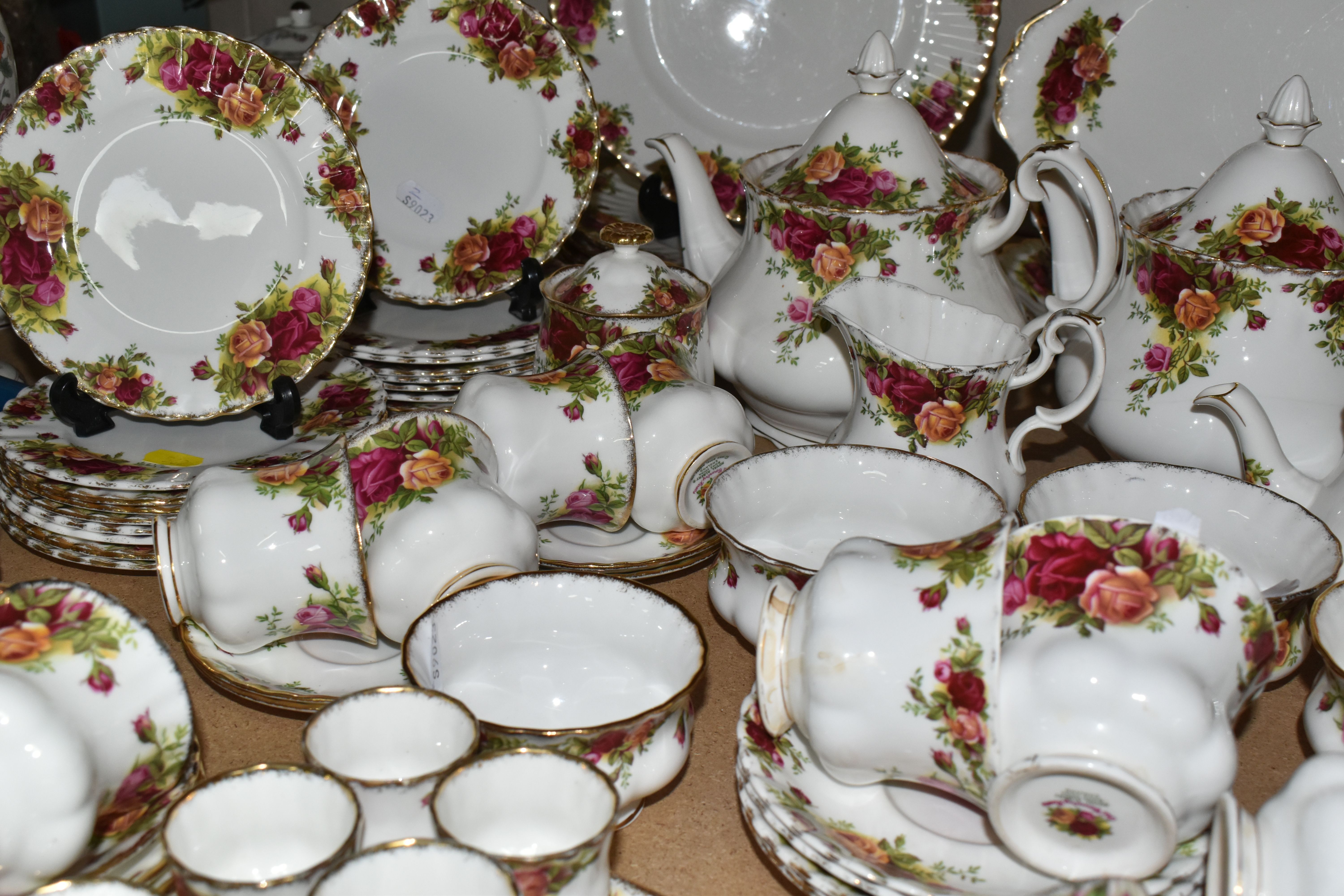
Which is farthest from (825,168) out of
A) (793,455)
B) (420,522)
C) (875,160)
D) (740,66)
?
(420,522)

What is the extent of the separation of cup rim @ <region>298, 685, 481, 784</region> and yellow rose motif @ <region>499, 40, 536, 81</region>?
0.77 meters

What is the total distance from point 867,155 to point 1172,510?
1.38 ft

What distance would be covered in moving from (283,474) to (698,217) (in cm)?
56

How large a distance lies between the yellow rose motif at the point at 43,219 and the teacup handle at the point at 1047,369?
2.70 feet

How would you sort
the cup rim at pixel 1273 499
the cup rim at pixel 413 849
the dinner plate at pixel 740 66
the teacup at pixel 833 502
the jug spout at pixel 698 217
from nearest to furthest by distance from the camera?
the cup rim at pixel 413 849
the cup rim at pixel 1273 499
the teacup at pixel 833 502
the jug spout at pixel 698 217
the dinner plate at pixel 740 66

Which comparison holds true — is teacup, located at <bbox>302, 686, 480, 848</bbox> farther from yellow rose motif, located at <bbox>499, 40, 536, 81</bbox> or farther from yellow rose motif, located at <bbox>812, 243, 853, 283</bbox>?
yellow rose motif, located at <bbox>499, 40, 536, 81</bbox>

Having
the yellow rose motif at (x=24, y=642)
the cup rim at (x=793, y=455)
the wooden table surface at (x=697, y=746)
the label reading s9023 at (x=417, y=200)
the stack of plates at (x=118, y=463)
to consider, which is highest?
the label reading s9023 at (x=417, y=200)

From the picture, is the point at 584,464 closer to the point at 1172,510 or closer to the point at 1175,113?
the point at 1172,510

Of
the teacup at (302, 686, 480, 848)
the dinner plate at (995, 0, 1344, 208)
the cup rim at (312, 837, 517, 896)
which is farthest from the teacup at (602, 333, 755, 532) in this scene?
the dinner plate at (995, 0, 1344, 208)

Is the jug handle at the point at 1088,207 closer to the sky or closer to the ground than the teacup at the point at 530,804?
closer to the sky

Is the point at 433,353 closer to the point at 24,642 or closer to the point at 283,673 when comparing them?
the point at 283,673

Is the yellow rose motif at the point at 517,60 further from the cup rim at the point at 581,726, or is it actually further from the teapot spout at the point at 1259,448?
the teapot spout at the point at 1259,448

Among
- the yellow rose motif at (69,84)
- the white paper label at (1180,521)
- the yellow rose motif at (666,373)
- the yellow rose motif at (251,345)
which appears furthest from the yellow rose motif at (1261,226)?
the yellow rose motif at (69,84)

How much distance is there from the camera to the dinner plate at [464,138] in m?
1.23
